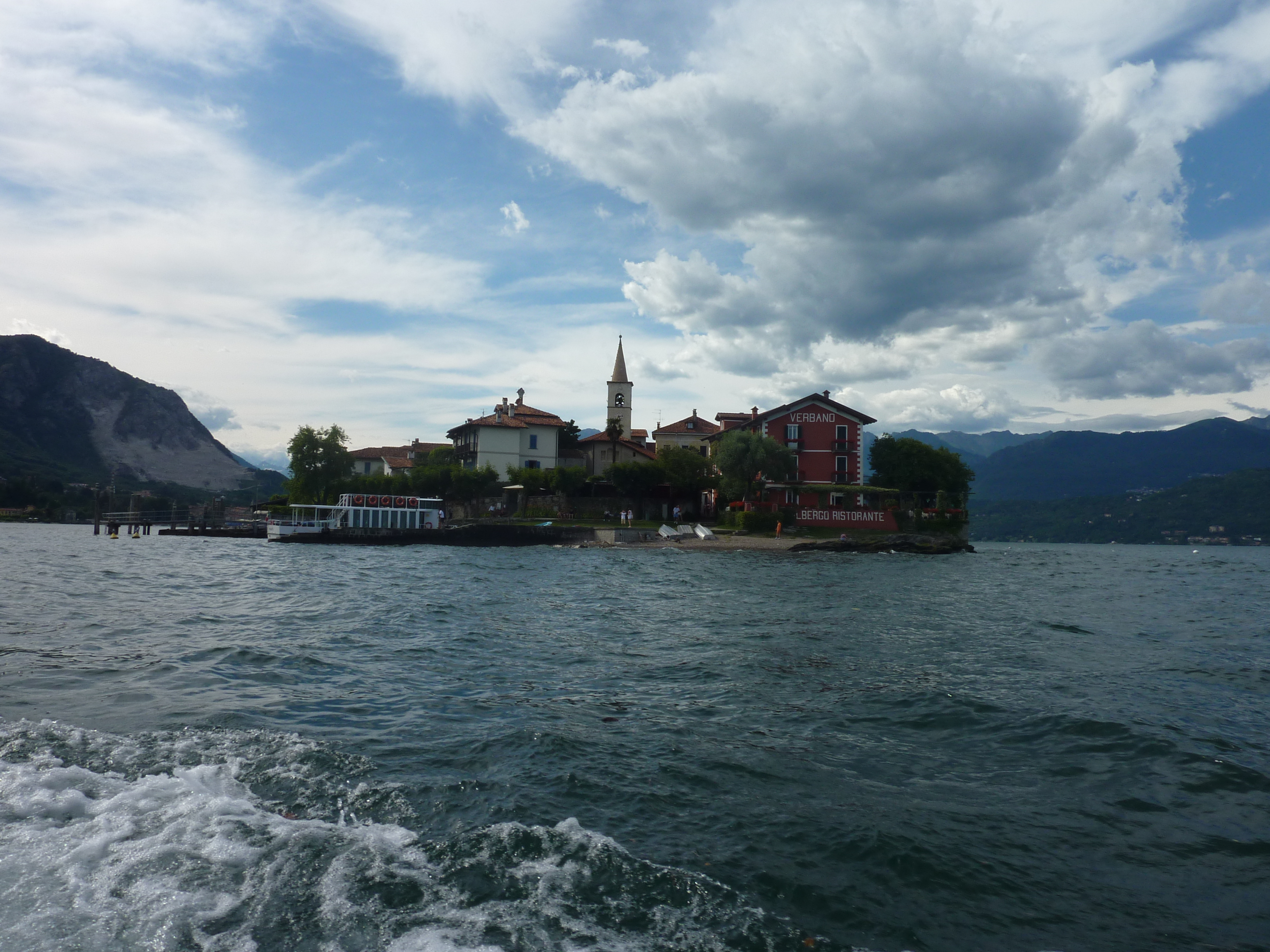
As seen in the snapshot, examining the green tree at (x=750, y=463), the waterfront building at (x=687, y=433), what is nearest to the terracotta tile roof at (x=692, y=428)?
the waterfront building at (x=687, y=433)

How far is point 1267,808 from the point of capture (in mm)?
5602

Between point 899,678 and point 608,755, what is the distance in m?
5.14

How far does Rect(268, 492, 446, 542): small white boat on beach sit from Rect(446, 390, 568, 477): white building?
14519 mm

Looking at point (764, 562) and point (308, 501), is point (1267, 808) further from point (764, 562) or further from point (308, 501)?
point (308, 501)

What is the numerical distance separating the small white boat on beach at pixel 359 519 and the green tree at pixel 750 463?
2251 centimetres

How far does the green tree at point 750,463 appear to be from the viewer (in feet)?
182

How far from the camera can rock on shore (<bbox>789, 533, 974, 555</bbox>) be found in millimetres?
49906

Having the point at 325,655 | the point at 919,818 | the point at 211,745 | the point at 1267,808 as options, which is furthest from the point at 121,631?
the point at 1267,808

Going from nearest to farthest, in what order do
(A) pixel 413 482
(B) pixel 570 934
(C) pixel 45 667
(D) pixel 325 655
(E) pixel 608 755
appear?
(B) pixel 570 934, (E) pixel 608 755, (C) pixel 45 667, (D) pixel 325 655, (A) pixel 413 482

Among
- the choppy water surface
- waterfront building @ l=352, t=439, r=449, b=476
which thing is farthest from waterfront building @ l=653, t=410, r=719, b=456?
the choppy water surface

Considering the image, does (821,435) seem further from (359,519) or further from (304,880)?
(304,880)

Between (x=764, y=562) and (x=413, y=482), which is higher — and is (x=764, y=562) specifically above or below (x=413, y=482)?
below

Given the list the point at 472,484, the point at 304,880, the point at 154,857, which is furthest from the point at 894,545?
the point at 154,857

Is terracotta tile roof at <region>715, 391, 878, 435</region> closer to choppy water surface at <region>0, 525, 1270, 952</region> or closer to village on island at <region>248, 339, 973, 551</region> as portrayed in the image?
village on island at <region>248, 339, 973, 551</region>
